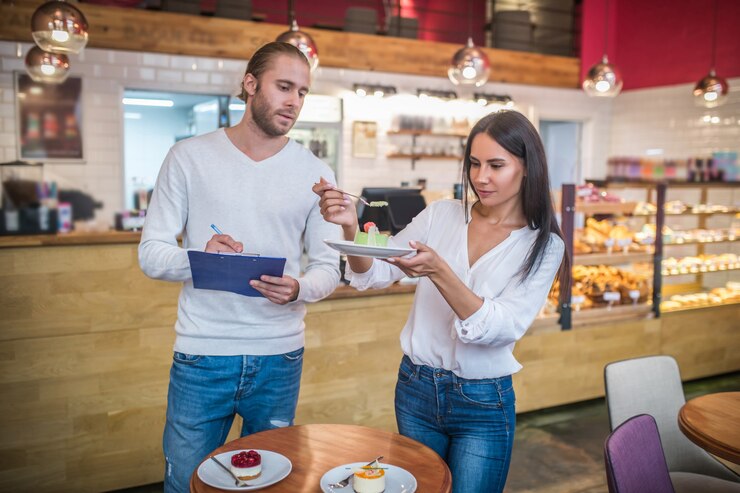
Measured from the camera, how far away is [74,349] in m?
3.52

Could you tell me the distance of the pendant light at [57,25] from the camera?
3936 mm

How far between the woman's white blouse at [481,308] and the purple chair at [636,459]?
1.17 ft

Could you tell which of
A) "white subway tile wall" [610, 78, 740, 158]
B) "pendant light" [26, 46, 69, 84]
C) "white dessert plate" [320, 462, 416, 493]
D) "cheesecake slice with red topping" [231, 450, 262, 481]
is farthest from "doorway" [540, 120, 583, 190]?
"cheesecake slice with red topping" [231, 450, 262, 481]

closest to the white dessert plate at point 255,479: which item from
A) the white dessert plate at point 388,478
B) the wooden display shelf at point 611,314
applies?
the white dessert plate at point 388,478

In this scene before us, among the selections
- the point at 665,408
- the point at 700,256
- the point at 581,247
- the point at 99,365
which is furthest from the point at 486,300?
the point at 700,256

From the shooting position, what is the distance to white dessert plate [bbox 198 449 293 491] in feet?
5.62

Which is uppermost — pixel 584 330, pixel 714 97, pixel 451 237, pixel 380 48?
pixel 380 48

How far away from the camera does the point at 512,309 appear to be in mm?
2002

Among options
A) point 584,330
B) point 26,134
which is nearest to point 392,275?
point 584,330

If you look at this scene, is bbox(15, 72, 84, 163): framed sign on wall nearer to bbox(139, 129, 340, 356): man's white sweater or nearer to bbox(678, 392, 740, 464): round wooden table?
bbox(139, 129, 340, 356): man's white sweater

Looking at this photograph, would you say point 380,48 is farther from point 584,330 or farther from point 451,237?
point 451,237

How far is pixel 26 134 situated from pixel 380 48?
4.06 metres

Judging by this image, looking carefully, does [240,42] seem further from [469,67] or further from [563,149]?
[563,149]

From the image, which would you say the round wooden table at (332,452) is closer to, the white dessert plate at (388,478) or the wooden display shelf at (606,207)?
the white dessert plate at (388,478)
